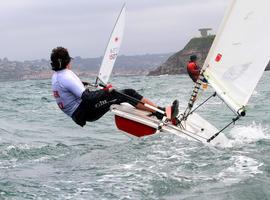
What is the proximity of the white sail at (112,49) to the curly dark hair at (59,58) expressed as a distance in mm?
6110

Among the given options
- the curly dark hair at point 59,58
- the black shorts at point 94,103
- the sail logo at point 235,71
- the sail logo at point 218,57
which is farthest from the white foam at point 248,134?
the curly dark hair at point 59,58

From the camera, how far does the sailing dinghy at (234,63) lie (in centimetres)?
746

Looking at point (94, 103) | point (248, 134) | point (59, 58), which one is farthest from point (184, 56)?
point (59, 58)

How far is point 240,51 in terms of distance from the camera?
25.3 ft

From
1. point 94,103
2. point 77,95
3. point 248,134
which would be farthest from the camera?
point 248,134

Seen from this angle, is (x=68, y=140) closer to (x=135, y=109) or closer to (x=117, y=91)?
(x=135, y=109)

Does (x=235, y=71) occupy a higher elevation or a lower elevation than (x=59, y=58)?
lower

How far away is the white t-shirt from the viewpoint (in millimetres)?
7309

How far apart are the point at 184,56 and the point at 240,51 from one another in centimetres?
10281

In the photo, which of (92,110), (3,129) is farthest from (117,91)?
(3,129)

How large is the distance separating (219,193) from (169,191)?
22.0 inches

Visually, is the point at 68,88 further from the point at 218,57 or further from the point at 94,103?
the point at 218,57

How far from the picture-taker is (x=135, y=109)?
8.80 m

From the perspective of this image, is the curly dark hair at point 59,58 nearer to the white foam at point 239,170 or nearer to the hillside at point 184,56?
the white foam at point 239,170
